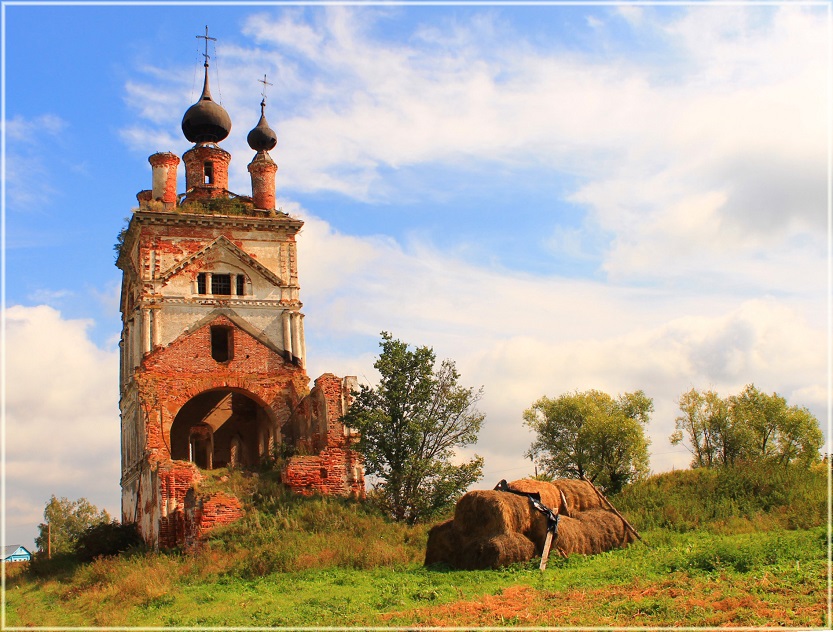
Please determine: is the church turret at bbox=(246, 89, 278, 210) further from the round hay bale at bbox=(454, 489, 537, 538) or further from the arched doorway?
the round hay bale at bbox=(454, 489, 537, 538)

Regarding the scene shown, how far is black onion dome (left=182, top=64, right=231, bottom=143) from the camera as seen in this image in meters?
30.5

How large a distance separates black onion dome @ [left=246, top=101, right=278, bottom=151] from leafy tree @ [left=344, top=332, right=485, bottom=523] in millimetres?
10585

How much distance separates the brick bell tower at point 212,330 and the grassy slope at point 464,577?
8.97 ft

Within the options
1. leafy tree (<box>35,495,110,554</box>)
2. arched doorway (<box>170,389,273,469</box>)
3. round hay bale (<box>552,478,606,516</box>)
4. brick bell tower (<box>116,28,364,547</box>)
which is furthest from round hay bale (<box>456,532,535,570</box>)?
leafy tree (<box>35,495,110,554</box>)

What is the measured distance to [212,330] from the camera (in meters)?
27.8

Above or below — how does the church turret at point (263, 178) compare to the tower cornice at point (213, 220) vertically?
above

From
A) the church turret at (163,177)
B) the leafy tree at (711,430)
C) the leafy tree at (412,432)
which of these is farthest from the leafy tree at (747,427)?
Result: the church turret at (163,177)

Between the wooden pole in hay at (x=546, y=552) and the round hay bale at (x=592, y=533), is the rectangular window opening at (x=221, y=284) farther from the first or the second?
the wooden pole in hay at (x=546, y=552)

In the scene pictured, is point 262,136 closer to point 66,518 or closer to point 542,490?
point 542,490

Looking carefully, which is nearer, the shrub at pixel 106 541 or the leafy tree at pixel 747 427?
the shrub at pixel 106 541

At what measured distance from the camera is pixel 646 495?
20062 millimetres

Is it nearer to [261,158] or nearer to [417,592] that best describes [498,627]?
[417,592]

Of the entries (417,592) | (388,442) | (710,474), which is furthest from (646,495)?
(417,592)

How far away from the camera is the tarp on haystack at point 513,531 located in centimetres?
1498
